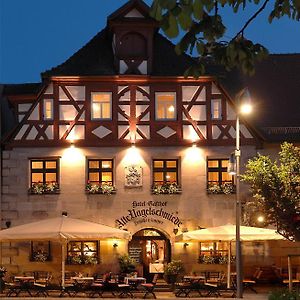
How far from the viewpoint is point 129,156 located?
33.1 metres

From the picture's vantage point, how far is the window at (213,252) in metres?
32.7

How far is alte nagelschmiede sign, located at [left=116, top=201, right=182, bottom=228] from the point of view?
108 feet

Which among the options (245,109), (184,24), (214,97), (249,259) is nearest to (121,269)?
(249,259)

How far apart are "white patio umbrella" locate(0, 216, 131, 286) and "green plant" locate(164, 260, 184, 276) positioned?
11.1 feet

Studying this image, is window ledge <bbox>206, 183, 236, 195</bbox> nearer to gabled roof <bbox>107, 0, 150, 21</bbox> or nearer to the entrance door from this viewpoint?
the entrance door

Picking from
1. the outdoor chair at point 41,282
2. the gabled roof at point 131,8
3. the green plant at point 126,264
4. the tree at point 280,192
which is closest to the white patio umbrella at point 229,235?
the tree at point 280,192

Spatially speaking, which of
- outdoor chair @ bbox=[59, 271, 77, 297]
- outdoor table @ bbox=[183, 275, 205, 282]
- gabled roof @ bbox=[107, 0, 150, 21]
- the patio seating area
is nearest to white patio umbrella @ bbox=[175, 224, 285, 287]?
outdoor table @ bbox=[183, 275, 205, 282]

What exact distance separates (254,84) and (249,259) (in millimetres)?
8173

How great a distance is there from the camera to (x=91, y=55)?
34.2m

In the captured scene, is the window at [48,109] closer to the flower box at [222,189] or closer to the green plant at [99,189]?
the green plant at [99,189]

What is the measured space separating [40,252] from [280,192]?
35.1ft

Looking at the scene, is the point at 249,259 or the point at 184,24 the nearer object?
the point at 184,24

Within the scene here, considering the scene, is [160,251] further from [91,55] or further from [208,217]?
[91,55]

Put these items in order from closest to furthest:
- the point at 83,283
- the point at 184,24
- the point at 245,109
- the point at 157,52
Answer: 1. the point at 184,24
2. the point at 245,109
3. the point at 83,283
4. the point at 157,52
